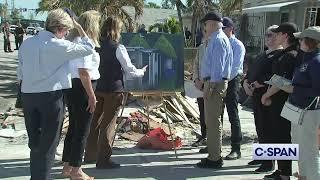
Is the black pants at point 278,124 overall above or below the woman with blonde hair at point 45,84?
below

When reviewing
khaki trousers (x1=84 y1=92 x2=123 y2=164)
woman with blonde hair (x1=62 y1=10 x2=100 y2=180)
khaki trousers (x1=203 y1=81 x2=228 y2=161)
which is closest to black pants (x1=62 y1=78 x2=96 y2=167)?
woman with blonde hair (x1=62 y1=10 x2=100 y2=180)

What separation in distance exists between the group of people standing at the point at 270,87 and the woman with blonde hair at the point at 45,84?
2.17 m

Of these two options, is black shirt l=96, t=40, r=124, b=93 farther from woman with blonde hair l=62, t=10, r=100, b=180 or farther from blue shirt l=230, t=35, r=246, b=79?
blue shirt l=230, t=35, r=246, b=79

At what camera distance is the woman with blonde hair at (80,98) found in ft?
19.1

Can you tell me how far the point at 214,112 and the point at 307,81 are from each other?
1.85 m

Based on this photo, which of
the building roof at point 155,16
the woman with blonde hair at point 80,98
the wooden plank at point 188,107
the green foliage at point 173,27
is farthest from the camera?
the building roof at point 155,16

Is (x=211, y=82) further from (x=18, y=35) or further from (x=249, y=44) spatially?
(x=18, y=35)

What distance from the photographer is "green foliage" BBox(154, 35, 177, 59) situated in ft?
25.9

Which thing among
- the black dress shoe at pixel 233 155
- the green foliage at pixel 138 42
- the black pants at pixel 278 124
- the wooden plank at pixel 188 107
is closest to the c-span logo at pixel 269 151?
the black pants at pixel 278 124

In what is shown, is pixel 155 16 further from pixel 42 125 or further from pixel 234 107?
pixel 42 125

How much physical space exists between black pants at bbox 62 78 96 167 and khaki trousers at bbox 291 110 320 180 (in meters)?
2.37

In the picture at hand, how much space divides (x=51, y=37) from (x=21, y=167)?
2.55 metres

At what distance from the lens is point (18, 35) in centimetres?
3478

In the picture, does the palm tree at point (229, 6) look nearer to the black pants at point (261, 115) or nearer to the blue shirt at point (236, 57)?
the blue shirt at point (236, 57)
